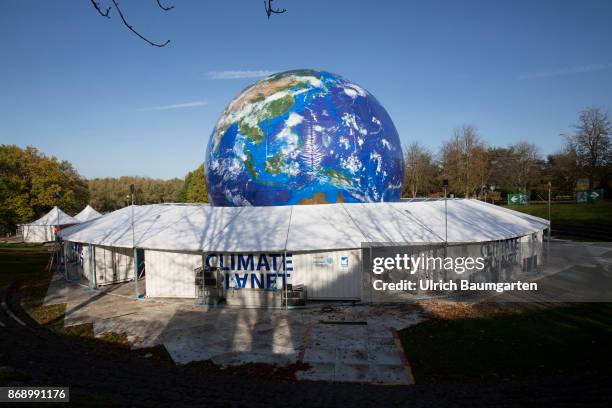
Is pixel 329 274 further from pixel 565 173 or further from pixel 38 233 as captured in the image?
pixel 565 173

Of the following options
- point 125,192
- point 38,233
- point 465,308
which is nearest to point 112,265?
point 465,308

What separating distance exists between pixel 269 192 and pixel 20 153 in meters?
55.7

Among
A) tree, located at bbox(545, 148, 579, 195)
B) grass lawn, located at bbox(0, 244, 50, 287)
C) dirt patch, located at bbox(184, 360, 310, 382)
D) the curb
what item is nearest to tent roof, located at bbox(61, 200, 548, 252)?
the curb

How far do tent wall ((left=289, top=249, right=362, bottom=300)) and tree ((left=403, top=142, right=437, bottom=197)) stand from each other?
46.2 metres

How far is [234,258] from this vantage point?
15.9 m

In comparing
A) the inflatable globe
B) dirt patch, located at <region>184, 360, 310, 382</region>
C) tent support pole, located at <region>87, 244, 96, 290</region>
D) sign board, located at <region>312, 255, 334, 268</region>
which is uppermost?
the inflatable globe

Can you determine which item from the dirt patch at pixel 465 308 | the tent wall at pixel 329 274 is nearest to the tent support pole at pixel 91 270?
the tent wall at pixel 329 274

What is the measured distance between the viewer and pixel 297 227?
627 inches

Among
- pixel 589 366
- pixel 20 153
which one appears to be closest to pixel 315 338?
pixel 589 366

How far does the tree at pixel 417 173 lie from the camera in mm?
60688

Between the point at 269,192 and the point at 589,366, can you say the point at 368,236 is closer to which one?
the point at 269,192

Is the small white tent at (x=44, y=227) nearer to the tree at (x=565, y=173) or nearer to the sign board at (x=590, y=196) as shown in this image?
the tree at (x=565, y=173)

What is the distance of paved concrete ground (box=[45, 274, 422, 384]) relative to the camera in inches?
384

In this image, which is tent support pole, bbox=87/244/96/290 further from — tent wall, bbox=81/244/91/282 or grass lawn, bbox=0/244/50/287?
grass lawn, bbox=0/244/50/287
